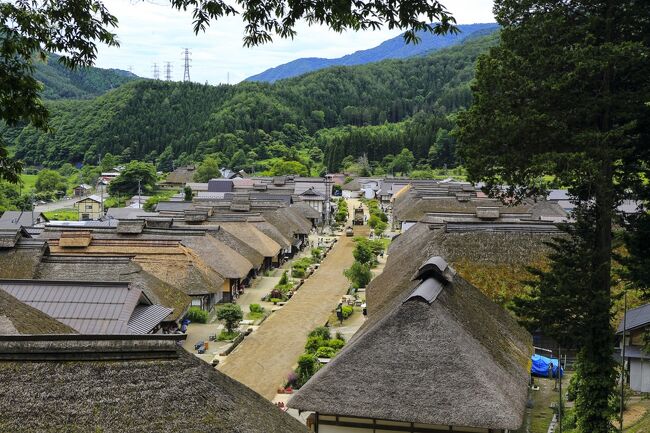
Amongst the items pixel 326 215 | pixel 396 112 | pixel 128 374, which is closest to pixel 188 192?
pixel 326 215

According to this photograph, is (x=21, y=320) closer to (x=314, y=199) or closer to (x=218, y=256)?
(x=218, y=256)

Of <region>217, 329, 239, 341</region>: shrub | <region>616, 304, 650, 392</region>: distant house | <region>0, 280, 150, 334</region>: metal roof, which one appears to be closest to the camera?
<region>0, 280, 150, 334</region>: metal roof

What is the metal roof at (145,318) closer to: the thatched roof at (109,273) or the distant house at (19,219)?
the thatched roof at (109,273)

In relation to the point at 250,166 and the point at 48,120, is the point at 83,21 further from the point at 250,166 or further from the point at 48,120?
the point at 250,166

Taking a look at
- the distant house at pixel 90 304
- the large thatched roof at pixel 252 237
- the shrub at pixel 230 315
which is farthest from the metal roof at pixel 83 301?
the large thatched roof at pixel 252 237

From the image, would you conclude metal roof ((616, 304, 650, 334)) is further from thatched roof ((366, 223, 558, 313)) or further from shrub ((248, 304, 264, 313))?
shrub ((248, 304, 264, 313))

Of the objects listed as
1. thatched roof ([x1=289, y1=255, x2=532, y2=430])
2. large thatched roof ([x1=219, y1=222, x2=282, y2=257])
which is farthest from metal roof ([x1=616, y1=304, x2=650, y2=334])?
large thatched roof ([x1=219, y1=222, x2=282, y2=257])

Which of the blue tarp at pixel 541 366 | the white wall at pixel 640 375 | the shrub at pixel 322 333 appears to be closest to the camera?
the white wall at pixel 640 375
